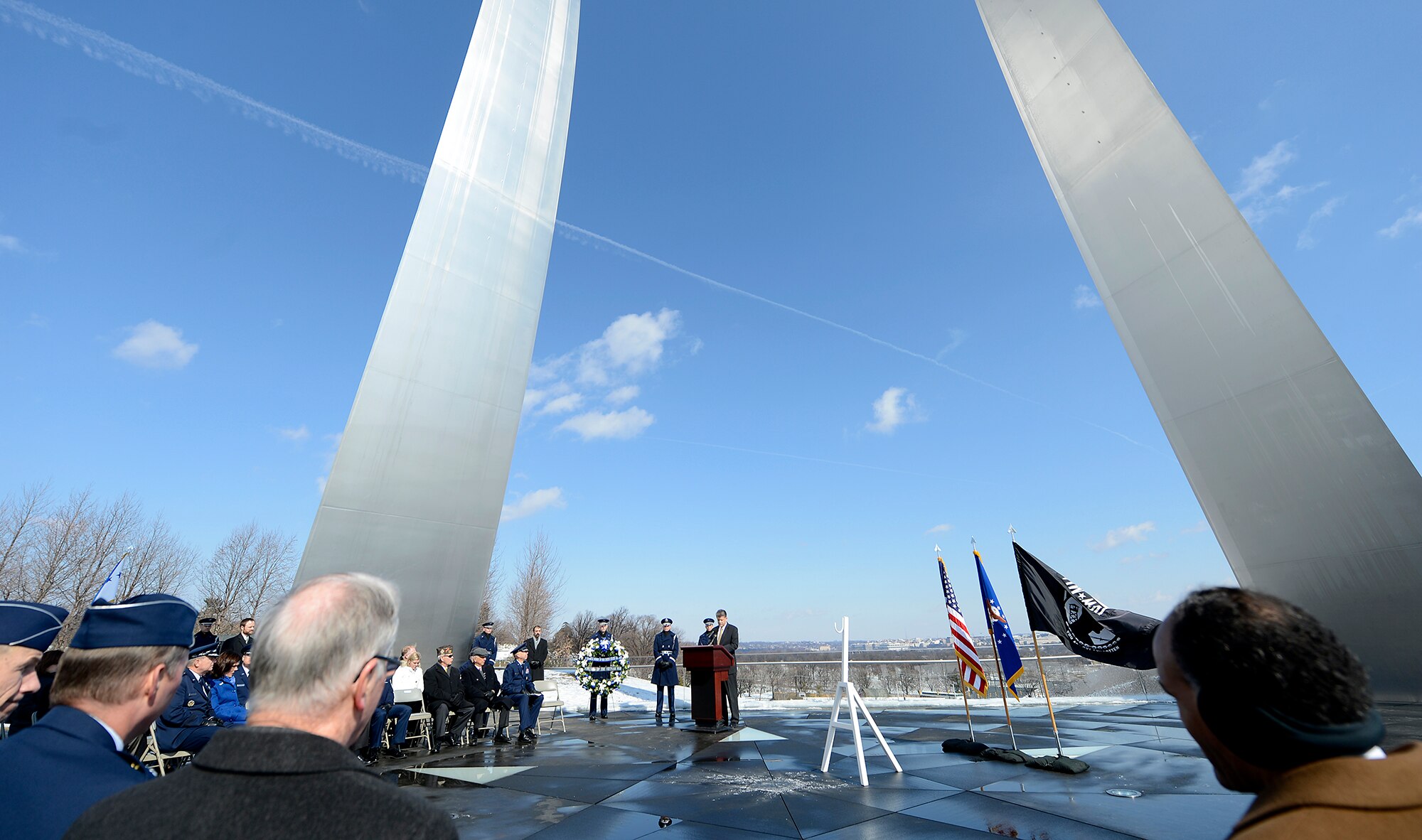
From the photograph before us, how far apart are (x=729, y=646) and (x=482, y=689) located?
365cm

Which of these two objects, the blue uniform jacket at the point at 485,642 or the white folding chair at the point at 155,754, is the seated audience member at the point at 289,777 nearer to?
the white folding chair at the point at 155,754

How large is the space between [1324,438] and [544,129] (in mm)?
13846

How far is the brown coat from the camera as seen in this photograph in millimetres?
800

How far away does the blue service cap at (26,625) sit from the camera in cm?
241

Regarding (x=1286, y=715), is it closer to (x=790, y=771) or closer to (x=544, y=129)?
(x=790, y=771)

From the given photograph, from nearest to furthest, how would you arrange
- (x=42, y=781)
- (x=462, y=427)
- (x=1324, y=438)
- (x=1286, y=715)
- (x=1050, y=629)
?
1. (x=1286, y=715)
2. (x=42, y=781)
3. (x=1050, y=629)
4. (x=1324, y=438)
5. (x=462, y=427)

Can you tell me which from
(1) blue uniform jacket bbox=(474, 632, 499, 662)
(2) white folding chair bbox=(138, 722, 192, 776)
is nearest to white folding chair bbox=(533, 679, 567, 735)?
(1) blue uniform jacket bbox=(474, 632, 499, 662)

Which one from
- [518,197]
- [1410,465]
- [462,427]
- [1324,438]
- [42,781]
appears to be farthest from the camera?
[518,197]

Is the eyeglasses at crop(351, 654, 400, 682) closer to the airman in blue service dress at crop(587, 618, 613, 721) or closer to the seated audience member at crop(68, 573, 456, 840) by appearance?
the seated audience member at crop(68, 573, 456, 840)

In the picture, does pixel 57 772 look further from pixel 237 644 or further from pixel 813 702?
pixel 813 702

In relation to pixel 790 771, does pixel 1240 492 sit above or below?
above

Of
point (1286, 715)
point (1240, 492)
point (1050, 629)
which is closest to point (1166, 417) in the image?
point (1240, 492)

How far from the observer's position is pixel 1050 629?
6301 mm

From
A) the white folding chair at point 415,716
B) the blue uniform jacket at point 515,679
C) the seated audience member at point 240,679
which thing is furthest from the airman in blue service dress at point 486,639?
the seated audience member at point 240,679
